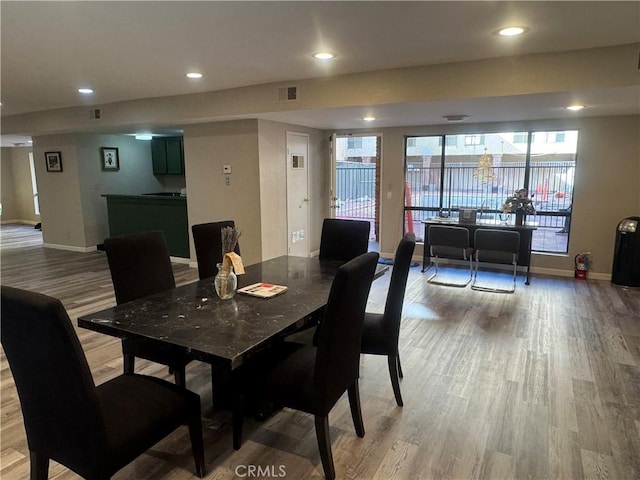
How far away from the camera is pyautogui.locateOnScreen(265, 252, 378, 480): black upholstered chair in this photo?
1764 mm

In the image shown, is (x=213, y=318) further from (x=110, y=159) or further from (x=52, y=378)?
(x=110, y=159)

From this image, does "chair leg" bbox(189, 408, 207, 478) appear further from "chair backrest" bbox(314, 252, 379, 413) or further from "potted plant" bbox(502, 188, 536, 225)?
"potted plant" bbox(502, 188, 536, 225)

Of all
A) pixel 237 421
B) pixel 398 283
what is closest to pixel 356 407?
pixel 237 421

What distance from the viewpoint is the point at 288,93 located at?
447cm

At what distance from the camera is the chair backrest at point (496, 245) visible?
495 cm

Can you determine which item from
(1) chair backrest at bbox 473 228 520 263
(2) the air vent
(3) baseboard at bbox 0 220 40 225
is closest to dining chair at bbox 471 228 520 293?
(1) chair backrest at bbox 473 228 520 263

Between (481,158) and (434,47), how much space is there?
3.26 m

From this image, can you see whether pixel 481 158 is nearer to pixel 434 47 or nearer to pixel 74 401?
pixel 434 47

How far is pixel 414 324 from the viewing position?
3908 mm

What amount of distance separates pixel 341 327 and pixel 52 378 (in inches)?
43.5

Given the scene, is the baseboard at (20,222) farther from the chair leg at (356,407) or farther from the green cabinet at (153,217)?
the chair leg at (356,407)

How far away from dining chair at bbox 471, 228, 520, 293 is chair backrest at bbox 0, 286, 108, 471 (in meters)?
4.55

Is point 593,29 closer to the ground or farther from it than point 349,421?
farther from it

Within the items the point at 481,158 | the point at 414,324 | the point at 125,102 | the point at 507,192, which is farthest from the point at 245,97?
the point at 507,192
